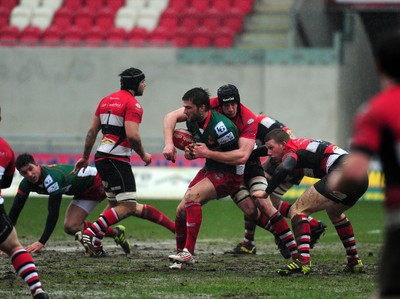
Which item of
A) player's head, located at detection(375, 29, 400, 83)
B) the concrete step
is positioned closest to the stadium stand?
the concrete step

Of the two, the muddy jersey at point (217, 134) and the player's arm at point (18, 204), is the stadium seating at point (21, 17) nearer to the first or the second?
the player's arm at point (18, 204)

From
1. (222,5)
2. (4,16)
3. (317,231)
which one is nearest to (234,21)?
(222,5)

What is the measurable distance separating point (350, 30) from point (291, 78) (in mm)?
3078

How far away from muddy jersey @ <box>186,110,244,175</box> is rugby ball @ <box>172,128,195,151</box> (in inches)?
2.8

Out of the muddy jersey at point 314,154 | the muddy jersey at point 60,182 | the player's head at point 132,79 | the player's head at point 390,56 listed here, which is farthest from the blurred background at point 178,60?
the player's head at point 390,56

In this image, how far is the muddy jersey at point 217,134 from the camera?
10.4m

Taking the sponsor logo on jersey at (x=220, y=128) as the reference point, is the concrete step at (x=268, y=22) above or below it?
above

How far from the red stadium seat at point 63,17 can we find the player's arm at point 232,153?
19.5 meters

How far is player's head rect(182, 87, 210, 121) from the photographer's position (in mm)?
10312

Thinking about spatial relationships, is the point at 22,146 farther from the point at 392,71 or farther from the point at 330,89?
the point at 392,71

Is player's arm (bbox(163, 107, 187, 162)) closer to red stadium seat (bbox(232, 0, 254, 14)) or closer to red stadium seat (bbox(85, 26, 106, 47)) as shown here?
red stadium seat (bbox(85, 26, 106, 47))

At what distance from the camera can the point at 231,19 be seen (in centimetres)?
2812

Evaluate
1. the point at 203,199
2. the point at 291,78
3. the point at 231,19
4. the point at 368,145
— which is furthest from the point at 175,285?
the point at 231,19

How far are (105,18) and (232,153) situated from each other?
63.9 feet
